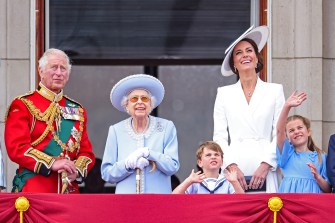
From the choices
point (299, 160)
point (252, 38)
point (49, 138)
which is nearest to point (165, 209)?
point (49, 138)

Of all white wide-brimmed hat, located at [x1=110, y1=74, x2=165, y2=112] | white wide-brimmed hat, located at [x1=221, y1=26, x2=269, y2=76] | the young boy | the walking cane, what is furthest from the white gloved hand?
white wide-brimmed hat, located at [x1=221, y1=26, x2=269, y2=76]

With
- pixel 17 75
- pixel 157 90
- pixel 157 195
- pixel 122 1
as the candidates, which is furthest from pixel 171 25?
pixel 157 195

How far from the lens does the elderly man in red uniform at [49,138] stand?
28.6 feet

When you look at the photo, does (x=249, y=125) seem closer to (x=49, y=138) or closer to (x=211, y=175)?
(x=211, y=175)

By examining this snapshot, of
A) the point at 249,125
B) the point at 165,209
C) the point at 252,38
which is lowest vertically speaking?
the point at 165,209

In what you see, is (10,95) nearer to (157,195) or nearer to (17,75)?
(17,75)

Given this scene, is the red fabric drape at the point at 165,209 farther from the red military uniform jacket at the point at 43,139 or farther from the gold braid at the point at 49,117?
the gold braid at the point at 49,117

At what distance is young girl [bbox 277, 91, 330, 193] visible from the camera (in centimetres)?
891

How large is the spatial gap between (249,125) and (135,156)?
103cm

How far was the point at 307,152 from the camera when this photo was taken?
9.09m

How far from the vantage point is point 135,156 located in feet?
28.8

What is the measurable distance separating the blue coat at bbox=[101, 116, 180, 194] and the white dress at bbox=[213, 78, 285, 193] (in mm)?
484

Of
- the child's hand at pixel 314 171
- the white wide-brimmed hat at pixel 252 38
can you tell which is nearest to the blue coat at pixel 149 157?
the white wide-brimmed hat at pixel 252 38

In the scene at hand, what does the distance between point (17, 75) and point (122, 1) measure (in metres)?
1.35
